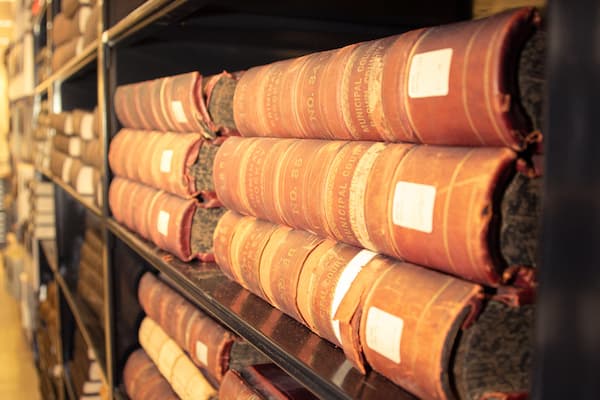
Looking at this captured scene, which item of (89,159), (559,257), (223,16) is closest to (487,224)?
(559,257)

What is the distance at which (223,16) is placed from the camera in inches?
61.6

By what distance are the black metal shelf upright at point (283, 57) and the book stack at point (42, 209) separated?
90 centimetres

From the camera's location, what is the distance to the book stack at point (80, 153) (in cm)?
235

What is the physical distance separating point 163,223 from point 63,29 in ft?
6.32

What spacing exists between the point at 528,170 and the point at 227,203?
71 cm

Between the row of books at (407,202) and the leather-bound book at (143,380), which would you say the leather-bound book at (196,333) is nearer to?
the leather-bound book at (143,380)

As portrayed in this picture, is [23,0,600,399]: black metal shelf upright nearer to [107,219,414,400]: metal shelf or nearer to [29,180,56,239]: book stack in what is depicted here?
[107,219,414,400]: metal shelf

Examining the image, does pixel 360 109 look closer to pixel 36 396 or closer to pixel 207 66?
pixel 207 66

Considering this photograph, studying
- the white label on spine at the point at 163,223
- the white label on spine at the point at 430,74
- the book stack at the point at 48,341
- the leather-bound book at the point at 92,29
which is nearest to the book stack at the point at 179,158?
the white label on spine at the point at 163,223

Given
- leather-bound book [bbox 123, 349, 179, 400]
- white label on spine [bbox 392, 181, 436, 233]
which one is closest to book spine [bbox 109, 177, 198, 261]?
leather-bound book [bbox 123, 349, 179, 400]

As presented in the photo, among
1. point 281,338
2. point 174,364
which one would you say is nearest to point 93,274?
point 174,364

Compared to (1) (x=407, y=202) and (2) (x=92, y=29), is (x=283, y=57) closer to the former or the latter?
(2) (x=92, y=29)

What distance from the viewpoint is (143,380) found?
1.76 meters

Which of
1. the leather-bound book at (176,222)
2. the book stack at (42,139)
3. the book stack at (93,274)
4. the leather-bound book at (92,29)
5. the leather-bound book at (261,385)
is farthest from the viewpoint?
the book stack at (42,139)
